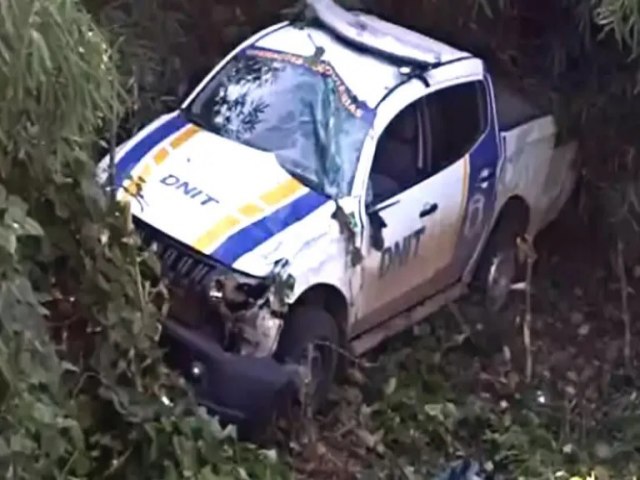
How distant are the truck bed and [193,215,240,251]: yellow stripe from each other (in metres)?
1.78

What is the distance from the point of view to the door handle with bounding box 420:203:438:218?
6.68m

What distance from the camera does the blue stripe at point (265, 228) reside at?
5996 millimetres

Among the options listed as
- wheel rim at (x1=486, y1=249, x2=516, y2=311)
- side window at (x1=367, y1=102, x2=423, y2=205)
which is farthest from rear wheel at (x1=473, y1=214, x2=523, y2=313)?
side window at (x1=367, y1=102, x2=423, y2=205)

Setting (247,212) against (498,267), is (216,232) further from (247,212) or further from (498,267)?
(498,267)

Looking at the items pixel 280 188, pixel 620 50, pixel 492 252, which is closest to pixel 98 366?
pixel 280 188

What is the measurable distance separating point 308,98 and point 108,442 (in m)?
1.94

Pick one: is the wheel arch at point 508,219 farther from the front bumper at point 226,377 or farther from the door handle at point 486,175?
the front bumper at point 226,377

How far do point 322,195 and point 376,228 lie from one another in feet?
0.92

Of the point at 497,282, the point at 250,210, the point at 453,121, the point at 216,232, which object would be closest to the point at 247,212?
the point at 250,210

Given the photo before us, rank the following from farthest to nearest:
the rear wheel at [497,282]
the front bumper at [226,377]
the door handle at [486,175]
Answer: the rear wheel at [497,282] < the door handle at [486,175] < the front bumper at [226,377]

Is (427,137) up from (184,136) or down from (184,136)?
down

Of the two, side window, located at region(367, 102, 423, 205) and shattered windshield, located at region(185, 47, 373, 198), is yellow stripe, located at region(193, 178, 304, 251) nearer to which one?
shattered windshield, located at region(185, 47, 373, 198)

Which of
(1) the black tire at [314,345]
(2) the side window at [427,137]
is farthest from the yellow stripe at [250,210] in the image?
(2) the side window at [427,137]

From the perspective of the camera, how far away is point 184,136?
662 centimetres
